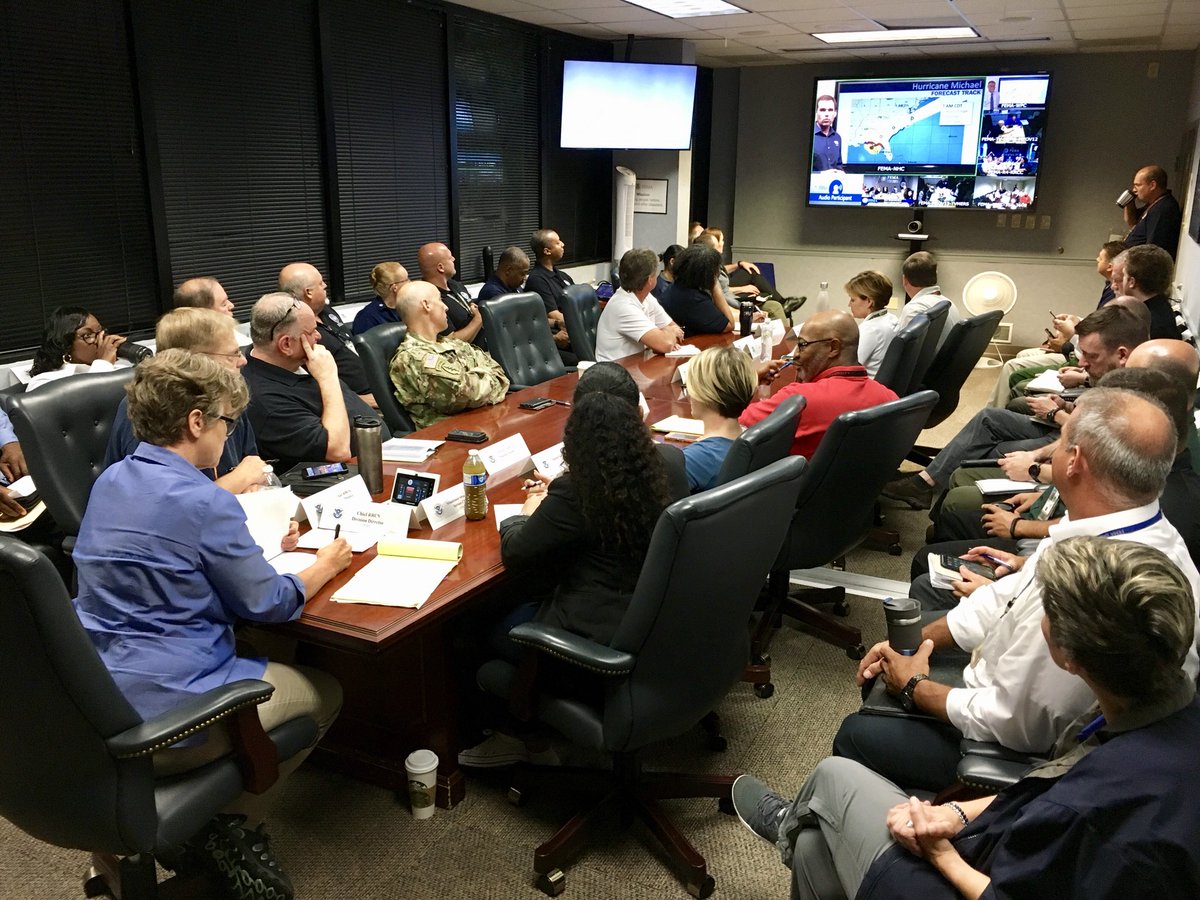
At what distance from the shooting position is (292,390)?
9.75 feet

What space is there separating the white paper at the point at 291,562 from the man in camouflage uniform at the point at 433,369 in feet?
4.92

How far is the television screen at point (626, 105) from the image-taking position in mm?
7293

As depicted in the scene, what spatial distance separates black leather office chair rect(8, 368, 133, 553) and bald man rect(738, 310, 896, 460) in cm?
203

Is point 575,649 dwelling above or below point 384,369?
below

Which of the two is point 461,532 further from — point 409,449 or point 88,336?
point 88,336

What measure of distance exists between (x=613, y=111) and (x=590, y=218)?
1.10 m

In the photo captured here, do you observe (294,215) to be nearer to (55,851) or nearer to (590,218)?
(590,218)

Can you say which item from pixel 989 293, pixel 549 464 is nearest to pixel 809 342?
pixel 549 464

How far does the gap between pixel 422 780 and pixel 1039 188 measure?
856 cm

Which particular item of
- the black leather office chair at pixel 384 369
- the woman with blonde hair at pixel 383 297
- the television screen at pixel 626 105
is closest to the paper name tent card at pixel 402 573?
the black leather office chair at pixel 384 369

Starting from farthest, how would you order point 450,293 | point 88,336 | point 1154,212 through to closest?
point 1154,212 < point 450,293 < point 88,336

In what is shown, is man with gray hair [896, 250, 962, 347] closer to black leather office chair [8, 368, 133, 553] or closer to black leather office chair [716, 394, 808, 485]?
black leather office chair [716, 394, 808, 485]

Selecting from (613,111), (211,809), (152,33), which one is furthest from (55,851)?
(613,111)

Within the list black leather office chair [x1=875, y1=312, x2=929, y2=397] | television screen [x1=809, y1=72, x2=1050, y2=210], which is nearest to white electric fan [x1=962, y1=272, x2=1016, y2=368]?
television screen [x1=809, y1=72, x2=1050, y2=210]
